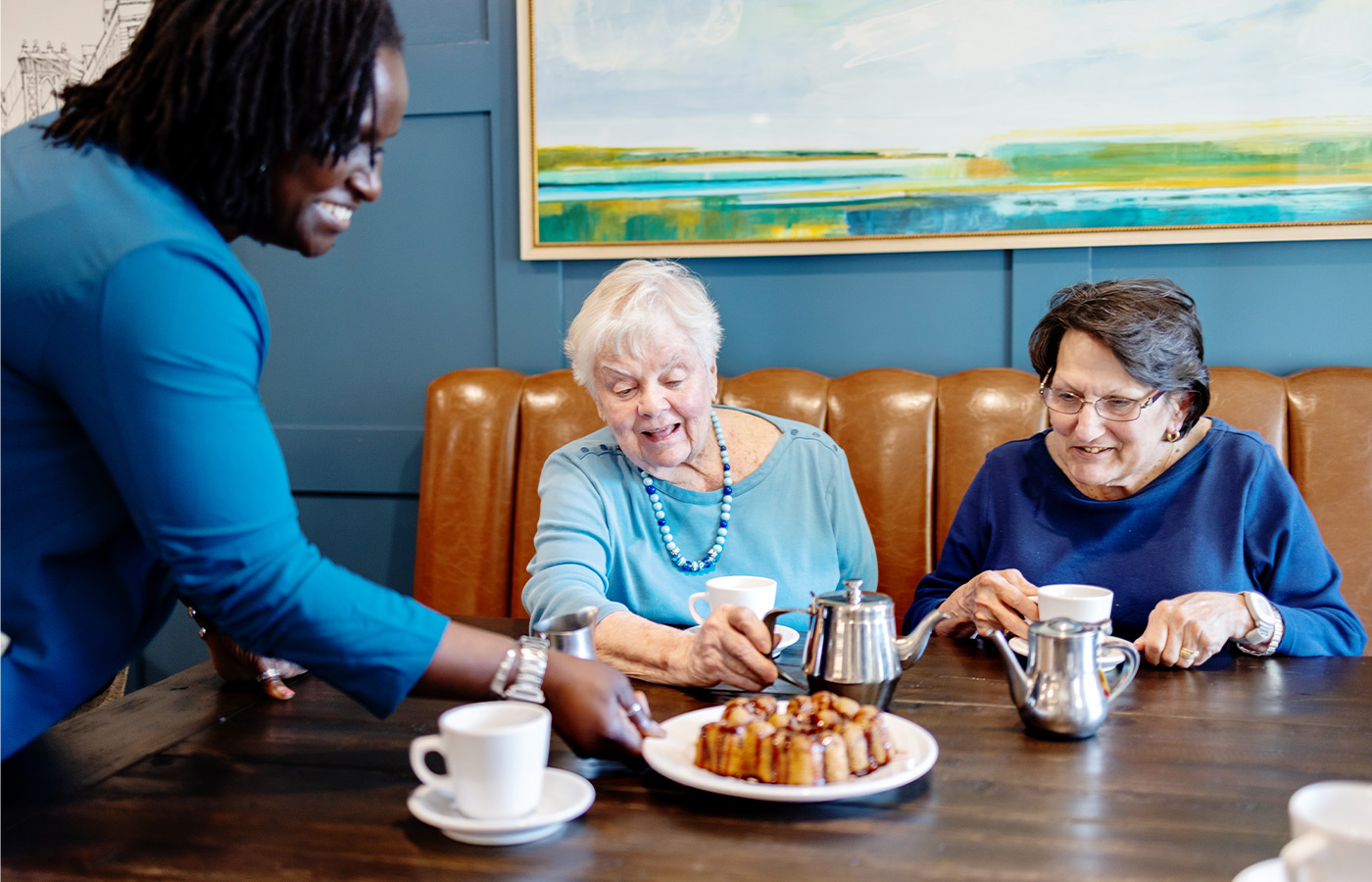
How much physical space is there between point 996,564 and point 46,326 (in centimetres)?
146

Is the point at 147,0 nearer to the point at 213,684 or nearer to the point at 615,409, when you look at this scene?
the point at 615,409

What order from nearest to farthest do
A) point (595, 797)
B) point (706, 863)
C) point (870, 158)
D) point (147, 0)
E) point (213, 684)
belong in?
point (706, 863) < point (595, 797) < point (213, 684) < point (870, 158) < point (147, 0)

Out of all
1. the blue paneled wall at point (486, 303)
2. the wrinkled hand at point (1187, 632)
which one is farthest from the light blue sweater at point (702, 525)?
the blue paneled wall at point (486, 303)

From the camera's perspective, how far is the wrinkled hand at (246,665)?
129cm

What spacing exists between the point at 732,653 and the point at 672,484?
65cm

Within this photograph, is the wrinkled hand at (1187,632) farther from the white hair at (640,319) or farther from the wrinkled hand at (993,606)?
the white hair at (640,319)

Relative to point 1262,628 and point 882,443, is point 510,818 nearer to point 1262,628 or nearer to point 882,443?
point 1262,628

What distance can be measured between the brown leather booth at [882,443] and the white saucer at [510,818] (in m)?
1.49

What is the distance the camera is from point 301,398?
286 centimetres

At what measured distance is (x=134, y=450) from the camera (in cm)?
87

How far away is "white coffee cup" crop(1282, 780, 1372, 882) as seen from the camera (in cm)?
65

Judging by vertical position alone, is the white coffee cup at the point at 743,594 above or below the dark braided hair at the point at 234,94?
below

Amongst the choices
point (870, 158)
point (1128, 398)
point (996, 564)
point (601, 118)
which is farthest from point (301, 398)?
point (1128, 398)

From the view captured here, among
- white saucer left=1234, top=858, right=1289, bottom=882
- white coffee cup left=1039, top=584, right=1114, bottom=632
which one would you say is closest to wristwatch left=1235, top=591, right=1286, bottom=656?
white coffee cup left=1039, top=584, right=1114, bottom=632
